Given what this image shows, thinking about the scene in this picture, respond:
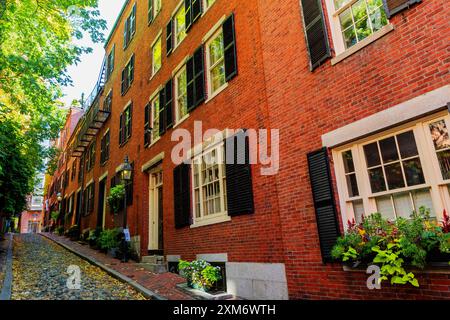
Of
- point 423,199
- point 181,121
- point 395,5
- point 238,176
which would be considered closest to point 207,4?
point 181,121

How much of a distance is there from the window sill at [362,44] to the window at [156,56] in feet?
30.1

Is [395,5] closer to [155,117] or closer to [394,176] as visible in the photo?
[394,176]

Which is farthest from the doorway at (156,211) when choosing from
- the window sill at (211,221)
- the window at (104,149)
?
the window at (104,149)

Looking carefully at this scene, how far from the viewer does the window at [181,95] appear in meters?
10.3

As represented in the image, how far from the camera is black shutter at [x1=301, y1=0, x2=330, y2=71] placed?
5.33 meters

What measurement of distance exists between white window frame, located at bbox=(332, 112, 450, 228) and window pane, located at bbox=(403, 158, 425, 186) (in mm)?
72

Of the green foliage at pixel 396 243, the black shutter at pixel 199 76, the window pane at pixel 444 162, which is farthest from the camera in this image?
the black shutter at pixel 199 76

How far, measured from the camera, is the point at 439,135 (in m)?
3.85

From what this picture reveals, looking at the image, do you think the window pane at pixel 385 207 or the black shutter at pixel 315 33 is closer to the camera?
the window pane at pixel 385 207

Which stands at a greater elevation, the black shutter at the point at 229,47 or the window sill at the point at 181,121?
the black shutter at the point at 229,47

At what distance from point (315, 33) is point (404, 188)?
3158 mm

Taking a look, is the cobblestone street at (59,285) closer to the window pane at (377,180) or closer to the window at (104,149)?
the window pane at (377,180)

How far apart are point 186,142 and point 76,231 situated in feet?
50.8
